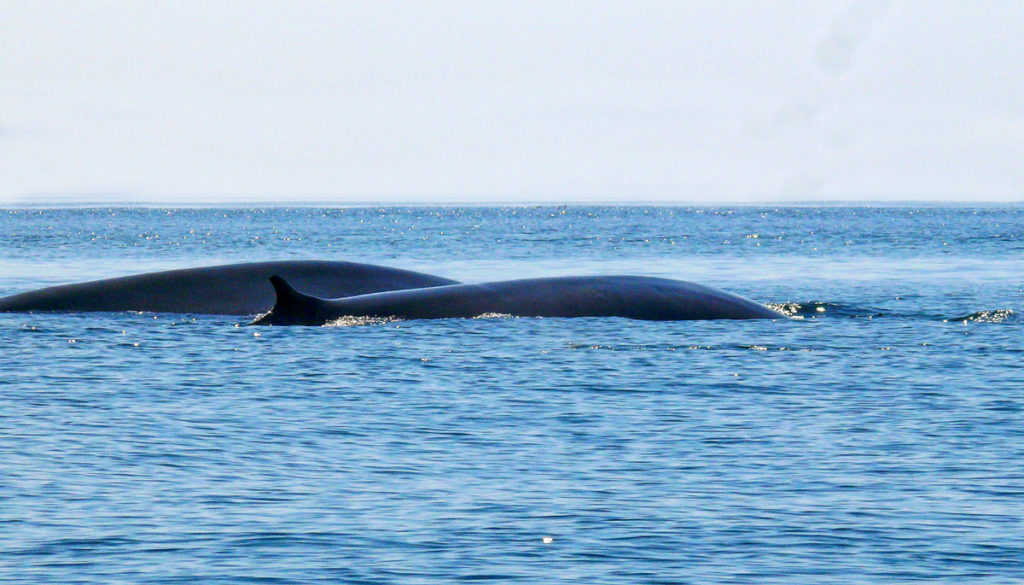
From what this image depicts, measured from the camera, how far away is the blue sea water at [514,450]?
12.2 metres

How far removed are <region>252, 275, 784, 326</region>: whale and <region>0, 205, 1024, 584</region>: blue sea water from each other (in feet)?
1.59

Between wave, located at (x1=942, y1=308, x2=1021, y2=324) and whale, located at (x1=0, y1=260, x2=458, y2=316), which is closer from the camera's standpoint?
whale, located at (x1=0, y1=260, x2=458, y2=316)

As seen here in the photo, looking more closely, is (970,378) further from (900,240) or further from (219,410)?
(900,240)

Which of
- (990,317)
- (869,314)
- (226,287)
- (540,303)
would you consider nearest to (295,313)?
(226,287)

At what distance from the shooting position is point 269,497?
1434cm

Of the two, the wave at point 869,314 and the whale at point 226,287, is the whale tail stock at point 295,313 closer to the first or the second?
the whale at point 226,287

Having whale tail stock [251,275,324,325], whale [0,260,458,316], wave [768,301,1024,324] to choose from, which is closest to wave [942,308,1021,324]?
wave [768,301,1024,324]

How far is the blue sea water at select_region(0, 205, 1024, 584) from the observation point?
40.0 feet

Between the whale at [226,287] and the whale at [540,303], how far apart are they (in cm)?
159

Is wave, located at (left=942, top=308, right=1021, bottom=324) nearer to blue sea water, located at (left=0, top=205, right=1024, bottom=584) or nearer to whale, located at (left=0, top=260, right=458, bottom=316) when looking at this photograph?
blue sea water, located at (left=0, top=205, right=1024, bottom=584)

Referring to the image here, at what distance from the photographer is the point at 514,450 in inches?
666

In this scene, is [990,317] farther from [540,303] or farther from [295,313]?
[295,313]

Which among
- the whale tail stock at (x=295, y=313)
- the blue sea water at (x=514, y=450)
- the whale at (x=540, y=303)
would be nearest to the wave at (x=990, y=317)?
the blue sea water at (x=514, y=450)

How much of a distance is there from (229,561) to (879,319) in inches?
883
